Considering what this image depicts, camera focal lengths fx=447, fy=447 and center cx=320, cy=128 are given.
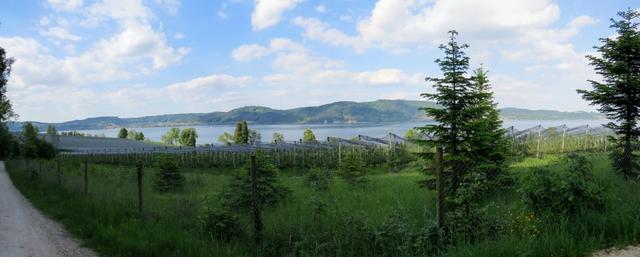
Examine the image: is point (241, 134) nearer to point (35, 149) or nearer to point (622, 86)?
point (35, 149)

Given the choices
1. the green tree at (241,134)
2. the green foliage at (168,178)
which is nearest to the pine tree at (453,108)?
the green foliage at (168,178)

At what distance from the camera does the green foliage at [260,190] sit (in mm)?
11641

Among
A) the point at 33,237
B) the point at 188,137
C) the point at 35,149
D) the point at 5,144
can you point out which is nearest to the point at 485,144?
the point at 33,237

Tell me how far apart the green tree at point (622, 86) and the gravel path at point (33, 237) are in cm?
1295

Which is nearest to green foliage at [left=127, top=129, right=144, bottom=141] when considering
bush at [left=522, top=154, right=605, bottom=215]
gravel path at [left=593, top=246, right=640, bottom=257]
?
bush at [left=522, top=154, right=605, bottom=215]

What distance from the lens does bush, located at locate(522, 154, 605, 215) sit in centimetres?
595

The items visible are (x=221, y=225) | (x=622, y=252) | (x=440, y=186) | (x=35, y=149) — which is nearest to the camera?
(x=622, y=252)

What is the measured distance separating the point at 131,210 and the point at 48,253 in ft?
8.18

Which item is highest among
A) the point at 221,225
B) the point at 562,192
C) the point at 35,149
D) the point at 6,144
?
the point at 562,192

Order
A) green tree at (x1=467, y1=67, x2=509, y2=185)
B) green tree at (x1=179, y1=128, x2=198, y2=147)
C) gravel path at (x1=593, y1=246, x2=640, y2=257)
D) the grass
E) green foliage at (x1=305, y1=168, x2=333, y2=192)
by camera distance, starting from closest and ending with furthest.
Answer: gravel path at (x1=593, y1=246, x2=640, y2=257) < the grass < green tree at (x1=467, y1=67, x2=509, y2=185) < green foliage at (x1=305, y1=168, x2=333, y2=192) < green tree at (x1=179, y1=128, x2=198, y2=147)

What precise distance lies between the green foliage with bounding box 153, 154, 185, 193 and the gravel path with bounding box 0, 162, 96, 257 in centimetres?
665

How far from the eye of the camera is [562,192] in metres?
5.98

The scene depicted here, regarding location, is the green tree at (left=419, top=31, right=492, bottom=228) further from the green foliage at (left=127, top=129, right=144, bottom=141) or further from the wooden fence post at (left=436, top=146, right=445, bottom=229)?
the green foliage at (left=127, top=129, right=144, bottom=141)

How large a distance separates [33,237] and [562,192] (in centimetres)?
963
